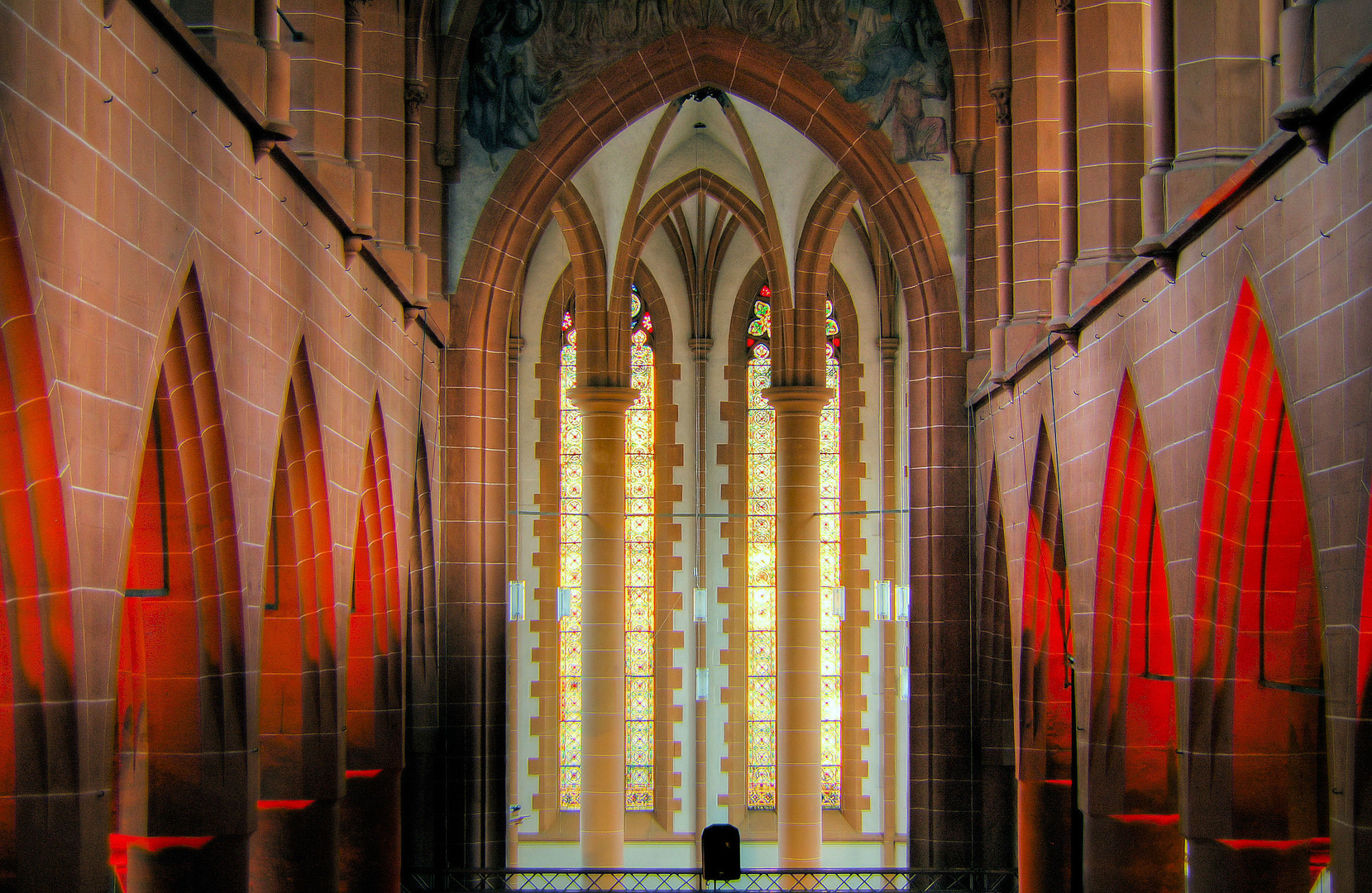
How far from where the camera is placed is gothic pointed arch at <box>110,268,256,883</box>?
278 inches

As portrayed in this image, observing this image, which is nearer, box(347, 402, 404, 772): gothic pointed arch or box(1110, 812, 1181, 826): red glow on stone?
box(1110, 812, 1181, 826): red glow on stone

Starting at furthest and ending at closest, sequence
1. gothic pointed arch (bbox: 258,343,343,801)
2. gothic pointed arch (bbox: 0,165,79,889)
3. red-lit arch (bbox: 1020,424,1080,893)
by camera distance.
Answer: red-lit arch (bbox: 1020,424,1080,893), gothic pointed arch (bbox: 258,343,343,801), gothic pointed arch (bbox: 0,165,79,889)

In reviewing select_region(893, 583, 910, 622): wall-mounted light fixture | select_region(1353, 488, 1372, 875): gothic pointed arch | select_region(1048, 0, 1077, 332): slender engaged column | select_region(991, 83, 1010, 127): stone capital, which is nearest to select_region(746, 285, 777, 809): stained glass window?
select_region(893, 583, 910, 622): wall-mounted light fixture

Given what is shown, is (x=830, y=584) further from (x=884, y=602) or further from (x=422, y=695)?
(x=422, y=695)

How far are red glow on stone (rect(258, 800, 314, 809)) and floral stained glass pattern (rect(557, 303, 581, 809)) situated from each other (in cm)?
1123

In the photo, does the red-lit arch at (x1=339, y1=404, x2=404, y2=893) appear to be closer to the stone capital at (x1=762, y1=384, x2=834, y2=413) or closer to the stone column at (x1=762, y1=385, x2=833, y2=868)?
the stone column at (x1=762, y1=385, x2=833, y2=868)

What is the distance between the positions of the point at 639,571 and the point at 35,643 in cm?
1574

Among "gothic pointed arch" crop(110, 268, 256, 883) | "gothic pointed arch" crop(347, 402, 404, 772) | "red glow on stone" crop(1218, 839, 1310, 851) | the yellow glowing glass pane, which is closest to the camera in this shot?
"gothic pointed arch" crop(110, 268, 256, 883)

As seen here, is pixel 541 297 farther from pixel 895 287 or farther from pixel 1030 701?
pixel 1030 701

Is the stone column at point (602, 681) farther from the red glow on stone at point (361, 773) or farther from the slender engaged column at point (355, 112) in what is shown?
the slender engaged column at point (355, 112)

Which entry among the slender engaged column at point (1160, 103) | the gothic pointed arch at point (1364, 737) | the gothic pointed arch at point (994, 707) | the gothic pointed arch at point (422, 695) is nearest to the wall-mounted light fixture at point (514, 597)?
the gothic pointed arch at point (422, 695)

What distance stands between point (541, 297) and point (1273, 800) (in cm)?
1459

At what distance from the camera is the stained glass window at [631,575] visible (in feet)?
67.0

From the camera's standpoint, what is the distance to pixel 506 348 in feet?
45.7
